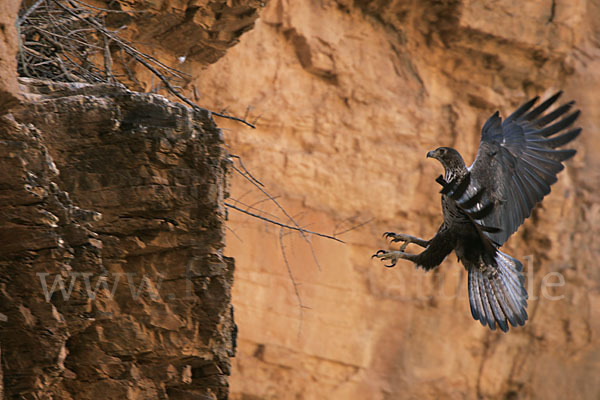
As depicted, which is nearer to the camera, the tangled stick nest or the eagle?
the tangled stick nest

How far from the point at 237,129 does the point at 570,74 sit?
337 centimetres

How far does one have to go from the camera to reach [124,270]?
7.94 feet

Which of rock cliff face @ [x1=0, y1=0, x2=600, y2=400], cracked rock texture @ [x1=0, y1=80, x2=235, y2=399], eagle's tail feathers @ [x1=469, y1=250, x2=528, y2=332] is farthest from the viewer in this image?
rock cliff face @ [x1=0, y1=0, x2=600, y2=400]

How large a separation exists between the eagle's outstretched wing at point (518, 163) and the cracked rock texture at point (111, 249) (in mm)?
1353

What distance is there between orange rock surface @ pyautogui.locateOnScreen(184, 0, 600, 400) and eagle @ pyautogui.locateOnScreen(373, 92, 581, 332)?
2160 mm

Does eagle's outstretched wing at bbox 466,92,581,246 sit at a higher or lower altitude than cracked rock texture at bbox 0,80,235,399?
higher

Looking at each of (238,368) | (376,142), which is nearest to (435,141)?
(376,142)

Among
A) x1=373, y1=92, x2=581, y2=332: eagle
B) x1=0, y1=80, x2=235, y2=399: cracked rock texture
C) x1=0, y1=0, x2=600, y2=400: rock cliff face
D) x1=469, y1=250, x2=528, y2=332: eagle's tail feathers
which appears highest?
x1=0, y1=0, x2=600, y2=400: rock cliff face

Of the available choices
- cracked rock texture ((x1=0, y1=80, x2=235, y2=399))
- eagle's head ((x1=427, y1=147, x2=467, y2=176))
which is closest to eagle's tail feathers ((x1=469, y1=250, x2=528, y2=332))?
eagle's head ((x1=427, y1=147, x2=467, y2=176))

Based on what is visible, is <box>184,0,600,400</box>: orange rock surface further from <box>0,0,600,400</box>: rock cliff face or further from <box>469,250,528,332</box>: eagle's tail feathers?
<box>469,250,528,332</box>: eagle's tail feathers

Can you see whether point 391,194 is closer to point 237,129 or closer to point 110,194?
point 237,129

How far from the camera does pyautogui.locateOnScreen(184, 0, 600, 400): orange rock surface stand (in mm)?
5578

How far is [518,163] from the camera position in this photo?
11.1ft

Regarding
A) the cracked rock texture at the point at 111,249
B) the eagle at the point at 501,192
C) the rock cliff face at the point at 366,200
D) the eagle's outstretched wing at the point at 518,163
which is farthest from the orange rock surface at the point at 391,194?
the cracked rock texture at the point at 111,249
